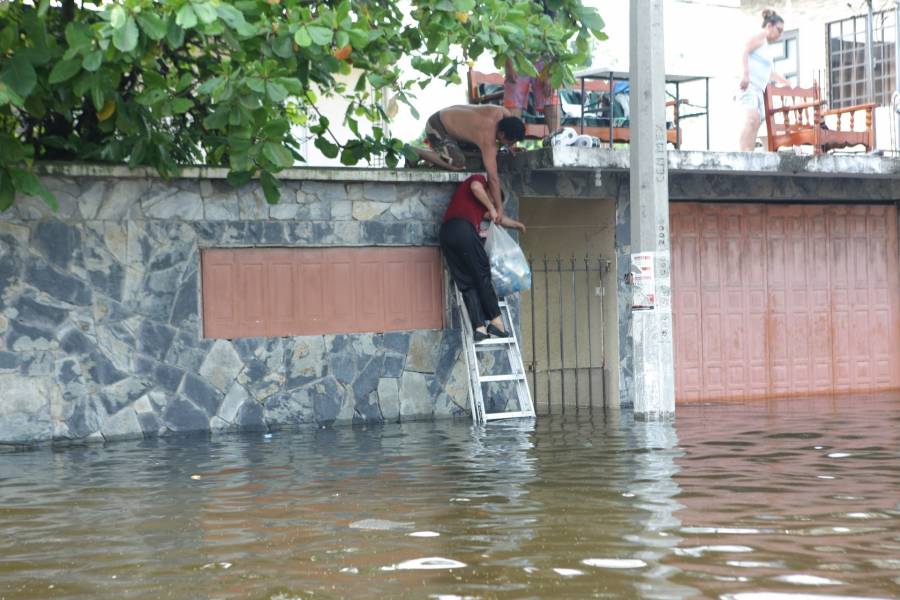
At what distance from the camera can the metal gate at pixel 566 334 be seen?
15.4m

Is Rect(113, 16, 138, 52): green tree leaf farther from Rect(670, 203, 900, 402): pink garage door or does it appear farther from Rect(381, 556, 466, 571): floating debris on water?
Rect(670, 203, 900, 402): pink garage door

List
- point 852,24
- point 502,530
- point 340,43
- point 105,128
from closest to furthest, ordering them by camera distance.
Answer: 1. point 502,530
2. point 340,43
3. point 105,128
4. point 852,24

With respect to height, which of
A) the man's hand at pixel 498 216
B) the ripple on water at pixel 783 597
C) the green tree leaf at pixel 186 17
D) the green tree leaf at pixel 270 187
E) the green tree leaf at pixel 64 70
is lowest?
the ripple on water at pixel 783 597

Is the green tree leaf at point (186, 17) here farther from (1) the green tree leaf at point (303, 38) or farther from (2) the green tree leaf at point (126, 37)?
(1) the green tree leaf at point (303, 38)

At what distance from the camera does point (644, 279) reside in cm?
1300

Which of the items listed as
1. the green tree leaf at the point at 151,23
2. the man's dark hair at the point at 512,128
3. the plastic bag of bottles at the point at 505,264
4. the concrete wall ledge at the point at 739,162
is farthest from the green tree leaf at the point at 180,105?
the concrete wall ledge at the point at 739,162

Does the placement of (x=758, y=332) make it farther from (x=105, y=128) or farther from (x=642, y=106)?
(x=105, y=128)

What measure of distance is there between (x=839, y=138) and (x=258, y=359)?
7.06 m

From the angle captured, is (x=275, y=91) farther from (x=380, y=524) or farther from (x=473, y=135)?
(x=380, y=524)

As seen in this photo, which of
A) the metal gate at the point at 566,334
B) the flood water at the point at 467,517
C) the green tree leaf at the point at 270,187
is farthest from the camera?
the metal gate at the point at 566,334

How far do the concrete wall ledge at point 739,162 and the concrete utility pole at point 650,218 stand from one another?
100cm

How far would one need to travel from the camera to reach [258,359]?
13.2 metres

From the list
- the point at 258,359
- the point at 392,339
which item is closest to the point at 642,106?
the point at 392,339

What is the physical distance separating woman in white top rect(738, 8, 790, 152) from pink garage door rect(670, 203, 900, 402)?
3.09ft
